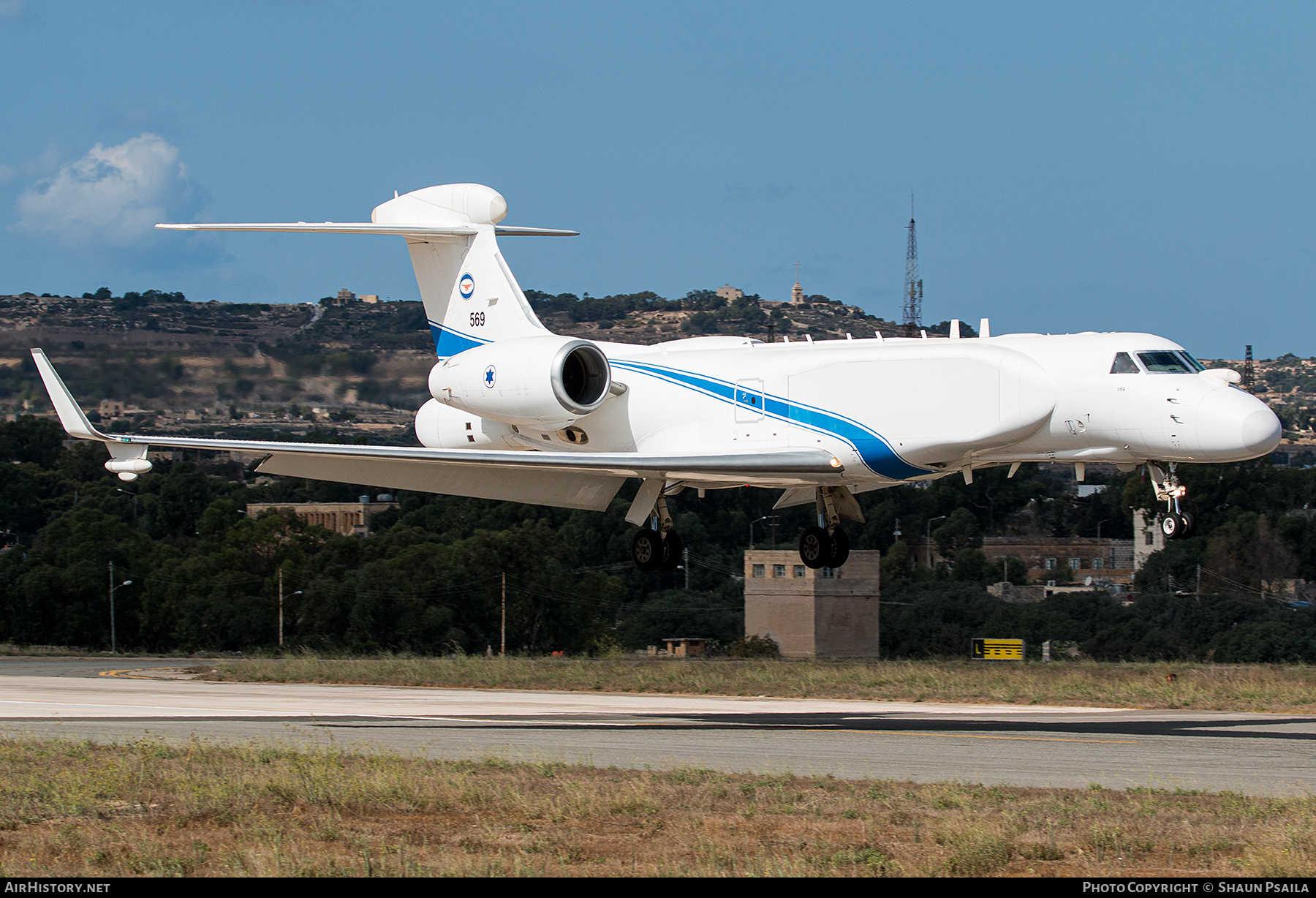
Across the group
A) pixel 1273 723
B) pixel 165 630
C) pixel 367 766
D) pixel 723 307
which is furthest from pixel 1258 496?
pixel 367 766

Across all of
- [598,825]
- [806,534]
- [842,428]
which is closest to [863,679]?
[806,534]

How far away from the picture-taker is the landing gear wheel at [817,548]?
24.0 metres

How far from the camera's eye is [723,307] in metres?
122

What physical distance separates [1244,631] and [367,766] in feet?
218

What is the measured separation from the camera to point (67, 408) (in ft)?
75.3

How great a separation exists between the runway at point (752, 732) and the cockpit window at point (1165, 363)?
194 inches

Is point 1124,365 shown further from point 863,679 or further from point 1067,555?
point 1067,555

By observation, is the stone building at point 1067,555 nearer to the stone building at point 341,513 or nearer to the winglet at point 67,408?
the stone building at point 341,513

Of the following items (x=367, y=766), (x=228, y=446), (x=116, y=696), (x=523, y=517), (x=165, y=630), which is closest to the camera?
(x=367, y=766)

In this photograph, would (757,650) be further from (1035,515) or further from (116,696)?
(1035,515)

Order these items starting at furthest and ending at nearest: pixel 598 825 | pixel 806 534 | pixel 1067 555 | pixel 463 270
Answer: pixel 1067 555, pixel 463 270, pixel 806 534, pixel 598 825

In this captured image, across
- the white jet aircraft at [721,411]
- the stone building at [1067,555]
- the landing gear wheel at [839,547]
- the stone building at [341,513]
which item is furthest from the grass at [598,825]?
the stone building at [1067,555]

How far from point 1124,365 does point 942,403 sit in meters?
2.55

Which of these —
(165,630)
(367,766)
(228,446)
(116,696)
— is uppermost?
(228,446)
